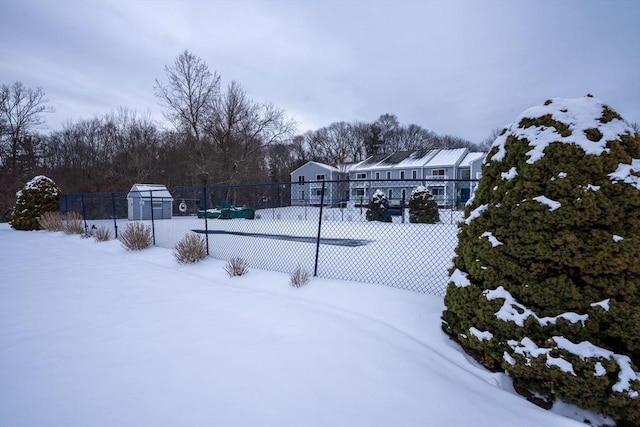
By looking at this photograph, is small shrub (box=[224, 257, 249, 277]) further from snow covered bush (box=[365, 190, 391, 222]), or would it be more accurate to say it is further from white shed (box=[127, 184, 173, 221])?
white shed (box=[127, 184, 173, 221])

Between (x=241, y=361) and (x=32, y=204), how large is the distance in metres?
17.0

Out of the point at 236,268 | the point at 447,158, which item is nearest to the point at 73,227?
the point at 236,268

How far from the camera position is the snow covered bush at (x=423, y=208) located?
48.9 feet

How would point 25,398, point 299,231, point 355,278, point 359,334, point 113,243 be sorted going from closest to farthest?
point 25,398, point 359,334, point 355,278, point 113,243, point 299,231

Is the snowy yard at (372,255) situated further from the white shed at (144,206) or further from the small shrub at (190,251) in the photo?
Answer: the white shed at (144,206)

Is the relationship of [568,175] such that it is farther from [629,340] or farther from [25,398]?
[25,398]

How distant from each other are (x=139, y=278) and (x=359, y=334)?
458 centimetres

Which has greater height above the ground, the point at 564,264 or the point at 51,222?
the point at 564,264

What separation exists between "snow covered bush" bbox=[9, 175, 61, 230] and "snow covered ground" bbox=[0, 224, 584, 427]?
1217cm

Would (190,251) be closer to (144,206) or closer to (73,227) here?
(73,227)

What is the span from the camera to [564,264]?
2383mm

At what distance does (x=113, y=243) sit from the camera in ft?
32.2

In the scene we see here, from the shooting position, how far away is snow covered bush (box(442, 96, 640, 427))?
2.15 m

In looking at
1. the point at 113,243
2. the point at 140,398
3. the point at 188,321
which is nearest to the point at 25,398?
the point at 140,398
